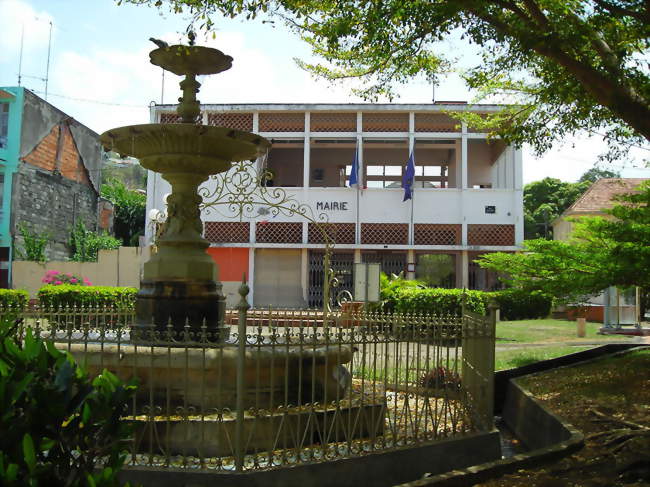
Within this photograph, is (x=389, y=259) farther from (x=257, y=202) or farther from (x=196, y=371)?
(x=196, y=371)

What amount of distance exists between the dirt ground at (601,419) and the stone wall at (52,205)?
22.9 m

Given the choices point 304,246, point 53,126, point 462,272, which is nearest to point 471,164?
point 462,272

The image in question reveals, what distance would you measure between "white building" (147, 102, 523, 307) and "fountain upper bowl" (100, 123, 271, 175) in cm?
1797

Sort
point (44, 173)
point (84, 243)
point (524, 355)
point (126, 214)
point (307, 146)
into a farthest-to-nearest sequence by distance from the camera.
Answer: point (126, 214), point (84, 243), point (44, 173), point (307, 146), point (524, 355)

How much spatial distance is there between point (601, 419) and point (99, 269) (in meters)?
21.8

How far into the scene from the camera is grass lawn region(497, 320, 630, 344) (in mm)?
15789

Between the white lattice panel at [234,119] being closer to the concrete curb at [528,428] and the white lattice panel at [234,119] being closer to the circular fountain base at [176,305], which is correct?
the concrete curb at [528,428]

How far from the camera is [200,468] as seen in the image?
5.05 m

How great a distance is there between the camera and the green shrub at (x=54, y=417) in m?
2.32

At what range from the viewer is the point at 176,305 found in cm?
679

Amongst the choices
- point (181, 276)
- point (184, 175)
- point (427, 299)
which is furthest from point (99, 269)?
point (181, 276)

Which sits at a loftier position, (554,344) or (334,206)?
(334,206)

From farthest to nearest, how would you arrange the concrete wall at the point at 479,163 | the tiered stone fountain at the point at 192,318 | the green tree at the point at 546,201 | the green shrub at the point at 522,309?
1. the green tree at the point at 546,201
2. the concrete wall at the point at 479,163
3. the green shrub at the point at 522,309
4. the tiered stone fountain at the point at 192,318

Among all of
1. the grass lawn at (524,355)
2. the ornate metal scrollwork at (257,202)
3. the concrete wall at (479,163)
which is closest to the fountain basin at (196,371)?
the ornate metal scrollwork at (257,202)
